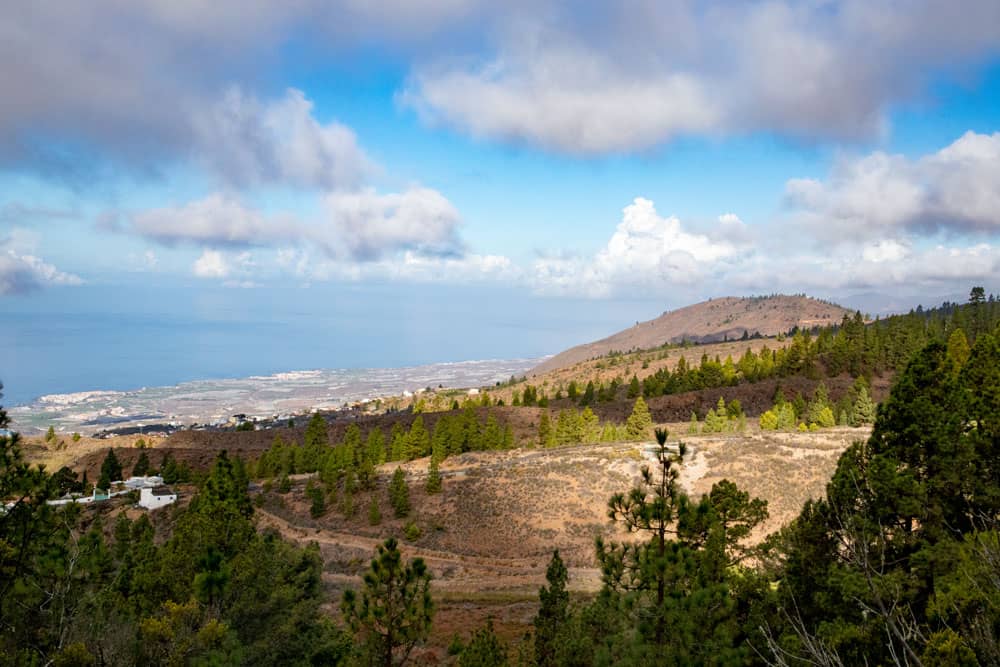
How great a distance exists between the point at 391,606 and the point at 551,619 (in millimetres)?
8500

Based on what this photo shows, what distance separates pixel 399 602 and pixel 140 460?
79818 millimetres

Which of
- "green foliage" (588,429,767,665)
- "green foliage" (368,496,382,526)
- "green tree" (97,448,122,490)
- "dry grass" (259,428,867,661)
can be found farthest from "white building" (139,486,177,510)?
"green foliage" (588,429,767,665)

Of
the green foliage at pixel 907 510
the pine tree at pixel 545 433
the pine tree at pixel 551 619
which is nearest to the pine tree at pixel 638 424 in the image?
the pine tree at pixel 545 433

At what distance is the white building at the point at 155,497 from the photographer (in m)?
55.7

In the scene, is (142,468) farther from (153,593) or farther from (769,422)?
(769,422)

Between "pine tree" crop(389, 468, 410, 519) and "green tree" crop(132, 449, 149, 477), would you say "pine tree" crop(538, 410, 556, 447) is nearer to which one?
"pine tree" crop(389, 468, 410, 519)

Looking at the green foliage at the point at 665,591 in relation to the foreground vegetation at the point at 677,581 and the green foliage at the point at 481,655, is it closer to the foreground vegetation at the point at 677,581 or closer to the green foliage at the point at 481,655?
the foreground vegetation at the point at 677,581

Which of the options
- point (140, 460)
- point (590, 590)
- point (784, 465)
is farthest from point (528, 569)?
point (140, 460)

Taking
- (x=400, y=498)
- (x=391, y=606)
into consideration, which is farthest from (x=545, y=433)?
(x=391, y=606)

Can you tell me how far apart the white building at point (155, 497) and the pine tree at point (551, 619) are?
173 ft

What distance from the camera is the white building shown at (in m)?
55.7

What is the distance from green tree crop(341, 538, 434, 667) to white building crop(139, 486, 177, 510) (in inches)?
2240

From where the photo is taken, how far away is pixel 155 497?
2216 inches

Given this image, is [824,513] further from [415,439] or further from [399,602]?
[415,439]
